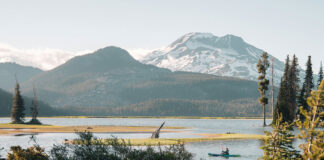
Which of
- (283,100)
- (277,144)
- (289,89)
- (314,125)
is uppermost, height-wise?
(289,89)

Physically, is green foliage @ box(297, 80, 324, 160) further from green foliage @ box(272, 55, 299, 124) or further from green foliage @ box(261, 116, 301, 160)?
green foliage @ box(272, 55, 299, 124)

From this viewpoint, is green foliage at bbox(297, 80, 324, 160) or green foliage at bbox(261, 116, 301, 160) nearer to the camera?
green foliage at bbox(297, 80, 324, 160)

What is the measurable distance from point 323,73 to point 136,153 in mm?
148188

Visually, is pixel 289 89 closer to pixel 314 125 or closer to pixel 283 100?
pixel 283 100

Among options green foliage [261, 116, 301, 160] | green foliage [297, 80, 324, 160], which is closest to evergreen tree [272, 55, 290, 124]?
green foliage [261, 116, 301, 160]

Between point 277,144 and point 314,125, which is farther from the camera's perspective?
point 277,144

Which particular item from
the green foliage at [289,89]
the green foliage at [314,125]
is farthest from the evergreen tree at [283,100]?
the green foliage at [314,125]

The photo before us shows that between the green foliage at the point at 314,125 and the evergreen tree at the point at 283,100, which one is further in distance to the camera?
the evergreen tree at the point at 283,100

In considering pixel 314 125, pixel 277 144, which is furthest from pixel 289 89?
pixel 314 125

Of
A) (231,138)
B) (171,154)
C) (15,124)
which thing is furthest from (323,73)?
(171,154)

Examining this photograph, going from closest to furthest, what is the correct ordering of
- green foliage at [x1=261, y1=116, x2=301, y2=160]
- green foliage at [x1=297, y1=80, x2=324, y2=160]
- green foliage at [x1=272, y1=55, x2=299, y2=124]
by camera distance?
1. green foliage at [x1=297, y1=80, x2=324, y2=160]
2. green foliage at [x1=261, y1=116, x2=301, y2=160]
3. green foliage at [x1=272, y1=55, x2=299, y2=124]

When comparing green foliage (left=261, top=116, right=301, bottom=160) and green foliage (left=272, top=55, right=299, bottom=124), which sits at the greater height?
green foliage (left=272, top=55, right=299, bottom=124)

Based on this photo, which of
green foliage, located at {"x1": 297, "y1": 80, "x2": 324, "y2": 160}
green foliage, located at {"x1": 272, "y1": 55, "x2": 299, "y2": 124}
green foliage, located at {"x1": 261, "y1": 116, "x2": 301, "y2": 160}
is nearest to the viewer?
green foliage, located at {"x1": 297, "y1": 80, "x2": 324, "y2": 160}

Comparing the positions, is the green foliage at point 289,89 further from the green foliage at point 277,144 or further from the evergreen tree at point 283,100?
the green foliage at point 277,144
